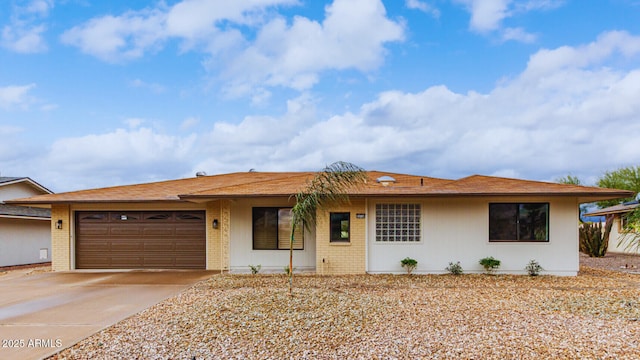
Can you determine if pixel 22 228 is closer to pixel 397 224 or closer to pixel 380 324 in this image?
pixel 397 224

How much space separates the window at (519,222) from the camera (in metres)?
12.4

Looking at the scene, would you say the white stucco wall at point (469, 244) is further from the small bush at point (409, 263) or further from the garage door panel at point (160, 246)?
the garage door panel at point (160, 246)

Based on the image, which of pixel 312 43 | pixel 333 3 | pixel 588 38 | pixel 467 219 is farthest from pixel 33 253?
pixel 588 38

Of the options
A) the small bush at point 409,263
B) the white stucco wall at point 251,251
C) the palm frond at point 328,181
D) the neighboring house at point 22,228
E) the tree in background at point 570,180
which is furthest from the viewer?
the tree in background at point 570,180

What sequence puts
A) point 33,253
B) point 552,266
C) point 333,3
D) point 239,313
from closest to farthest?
point 239,313
point 552,266
point 333,3
point 33,253

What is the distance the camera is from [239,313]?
718 cm

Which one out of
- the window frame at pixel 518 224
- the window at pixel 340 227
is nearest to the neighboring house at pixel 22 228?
the window at pixel 340 227

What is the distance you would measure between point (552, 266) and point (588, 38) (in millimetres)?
8337

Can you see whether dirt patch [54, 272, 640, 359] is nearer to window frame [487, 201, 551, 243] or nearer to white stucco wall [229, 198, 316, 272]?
window frame [487, 201, 551, 243]

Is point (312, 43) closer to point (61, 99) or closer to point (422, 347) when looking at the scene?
point (61, 99)

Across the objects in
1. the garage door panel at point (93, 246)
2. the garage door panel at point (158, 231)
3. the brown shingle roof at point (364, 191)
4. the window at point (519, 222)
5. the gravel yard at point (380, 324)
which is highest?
the brown shingle roof at point (364, 191)

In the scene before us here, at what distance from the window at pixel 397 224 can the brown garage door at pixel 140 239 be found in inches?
236

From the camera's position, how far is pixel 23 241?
1805cm

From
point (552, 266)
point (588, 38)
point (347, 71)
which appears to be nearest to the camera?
point (552, 266)
